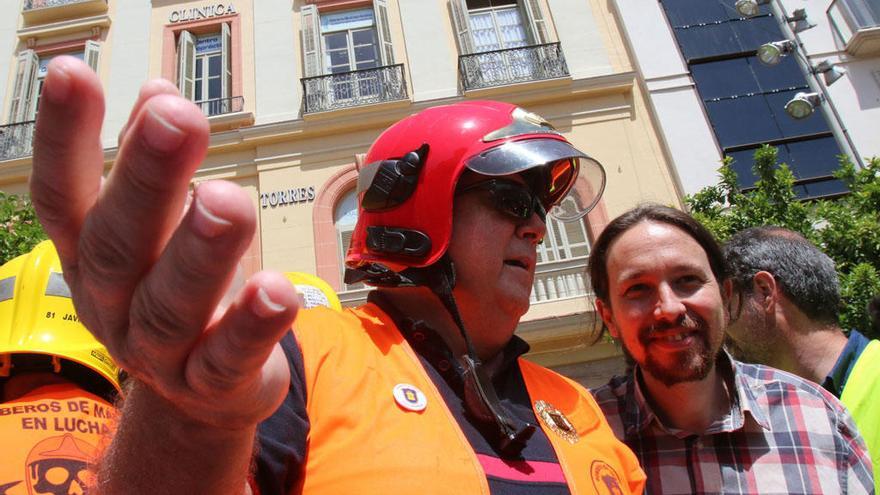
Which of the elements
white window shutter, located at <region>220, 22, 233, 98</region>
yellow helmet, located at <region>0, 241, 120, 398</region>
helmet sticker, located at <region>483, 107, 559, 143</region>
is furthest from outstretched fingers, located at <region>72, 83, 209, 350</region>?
white window shutter, located at <region>220, 22, 233, 98</region>

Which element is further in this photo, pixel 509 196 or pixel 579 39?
pixel 579 39

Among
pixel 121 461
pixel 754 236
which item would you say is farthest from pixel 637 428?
pixel 121 461

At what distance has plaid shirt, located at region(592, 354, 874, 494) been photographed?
1961mm

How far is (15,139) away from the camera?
35.0 feet

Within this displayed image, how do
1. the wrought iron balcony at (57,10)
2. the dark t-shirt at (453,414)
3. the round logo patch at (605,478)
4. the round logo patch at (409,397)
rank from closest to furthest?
1. the dark t-shirt at (453,414)
2. the round logo patch at (409,397)
3. the round logo patch at (605,478)
4. the wrought iron balcony at (57,10)

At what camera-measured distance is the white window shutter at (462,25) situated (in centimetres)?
1088

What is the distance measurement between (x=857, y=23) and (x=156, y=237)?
541 inches

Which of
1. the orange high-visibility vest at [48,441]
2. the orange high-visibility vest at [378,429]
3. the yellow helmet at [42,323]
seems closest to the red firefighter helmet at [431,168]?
the orange high-visibility vest at [378,429]

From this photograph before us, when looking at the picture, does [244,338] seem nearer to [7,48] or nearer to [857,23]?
[857,23]

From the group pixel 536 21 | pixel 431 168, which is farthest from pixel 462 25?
pixel 431 168

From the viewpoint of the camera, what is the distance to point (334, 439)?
1.13 m

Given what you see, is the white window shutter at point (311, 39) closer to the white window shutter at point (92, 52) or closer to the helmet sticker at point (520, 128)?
the white window shutter at point (92, 52)

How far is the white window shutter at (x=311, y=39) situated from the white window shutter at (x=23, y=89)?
5.36 metres

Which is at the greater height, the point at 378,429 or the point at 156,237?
the point at 156,237
